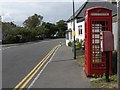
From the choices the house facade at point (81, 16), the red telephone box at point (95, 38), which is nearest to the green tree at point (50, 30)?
the house facade at point (81, 16)

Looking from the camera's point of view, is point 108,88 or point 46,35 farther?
point 46,35

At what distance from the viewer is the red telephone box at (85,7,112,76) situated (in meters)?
13.9

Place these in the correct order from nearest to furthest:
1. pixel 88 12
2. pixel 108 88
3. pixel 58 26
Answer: pixel 108 88 → pixel 88 12 → pixel 58 26

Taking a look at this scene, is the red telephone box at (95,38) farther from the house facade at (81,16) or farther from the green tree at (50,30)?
the green tree at (50,30)

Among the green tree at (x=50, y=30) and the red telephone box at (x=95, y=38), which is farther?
the green tree at (x=50, y=30)

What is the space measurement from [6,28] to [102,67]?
62.9 m

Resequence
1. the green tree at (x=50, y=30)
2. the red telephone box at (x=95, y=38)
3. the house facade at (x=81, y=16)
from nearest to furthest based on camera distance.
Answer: the red telephone box at (x=95, y=38) < the house facade at (x=81, y=16) < the green tree at (x=50, y=30)

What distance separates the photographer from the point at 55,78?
552 inches

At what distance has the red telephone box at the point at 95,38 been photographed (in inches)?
546

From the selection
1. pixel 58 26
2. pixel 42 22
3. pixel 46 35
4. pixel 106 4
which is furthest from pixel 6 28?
pixel 42 22

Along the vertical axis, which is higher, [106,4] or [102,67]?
[106,4]

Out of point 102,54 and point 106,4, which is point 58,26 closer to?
point 106,4

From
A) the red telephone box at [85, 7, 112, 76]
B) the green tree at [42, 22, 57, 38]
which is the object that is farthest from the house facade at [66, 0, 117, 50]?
the green tree at [42, 22, 57, 38]

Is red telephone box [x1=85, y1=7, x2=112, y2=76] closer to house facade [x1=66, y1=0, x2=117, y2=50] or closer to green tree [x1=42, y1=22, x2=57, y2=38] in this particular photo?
house facade [x1=66, y1=0, x2=117, y2=50]
